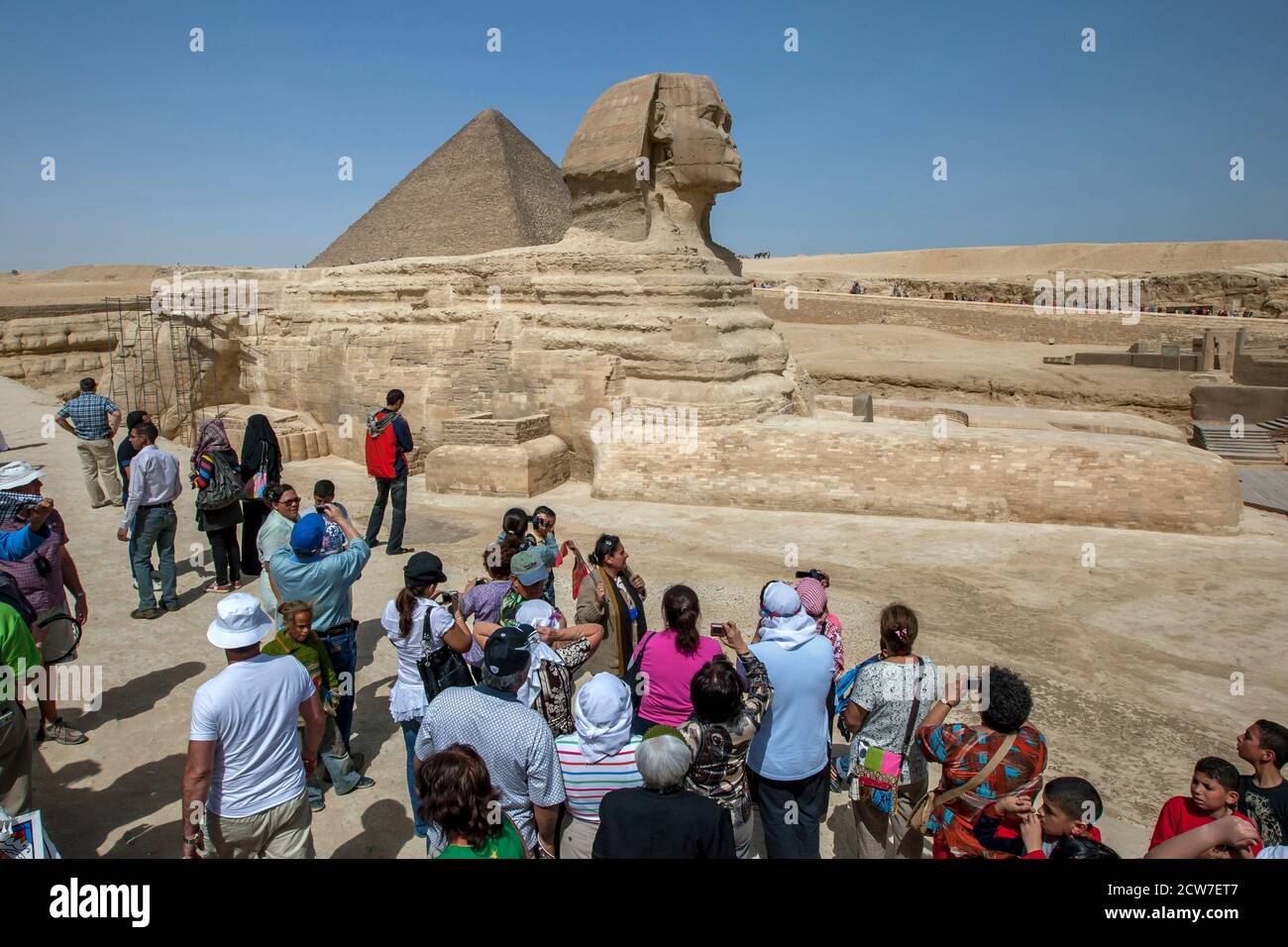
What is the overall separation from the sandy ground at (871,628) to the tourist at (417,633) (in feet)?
2.26

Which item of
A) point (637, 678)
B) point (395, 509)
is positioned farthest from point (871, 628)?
point (395, 509)

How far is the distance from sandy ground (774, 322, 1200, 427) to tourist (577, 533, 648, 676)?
15176 millimetres

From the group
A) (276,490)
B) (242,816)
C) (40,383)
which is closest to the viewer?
(242,816)

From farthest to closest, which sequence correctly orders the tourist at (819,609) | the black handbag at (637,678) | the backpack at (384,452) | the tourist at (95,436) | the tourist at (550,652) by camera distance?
the tourist at (95,436)
the backpack at (384,452)
the tourist at (819,609)
the black handbag at (637,678)
the tourist at (550,652)

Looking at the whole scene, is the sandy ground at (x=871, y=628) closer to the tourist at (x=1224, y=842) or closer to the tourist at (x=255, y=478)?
the tourist at (x=255, y=478)

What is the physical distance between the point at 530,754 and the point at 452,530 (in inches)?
253

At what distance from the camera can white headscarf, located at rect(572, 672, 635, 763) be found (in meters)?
2.66

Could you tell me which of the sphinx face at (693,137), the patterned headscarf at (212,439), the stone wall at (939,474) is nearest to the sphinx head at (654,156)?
the sphinx face at (693,137)

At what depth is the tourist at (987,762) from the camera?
8.16ft

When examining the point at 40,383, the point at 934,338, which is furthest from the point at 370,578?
the point at 934,338

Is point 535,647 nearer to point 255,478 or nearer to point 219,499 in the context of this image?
point 219,499

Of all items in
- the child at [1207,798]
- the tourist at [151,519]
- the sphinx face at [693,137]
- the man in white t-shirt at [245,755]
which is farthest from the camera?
the sphinx face at [693,137]
